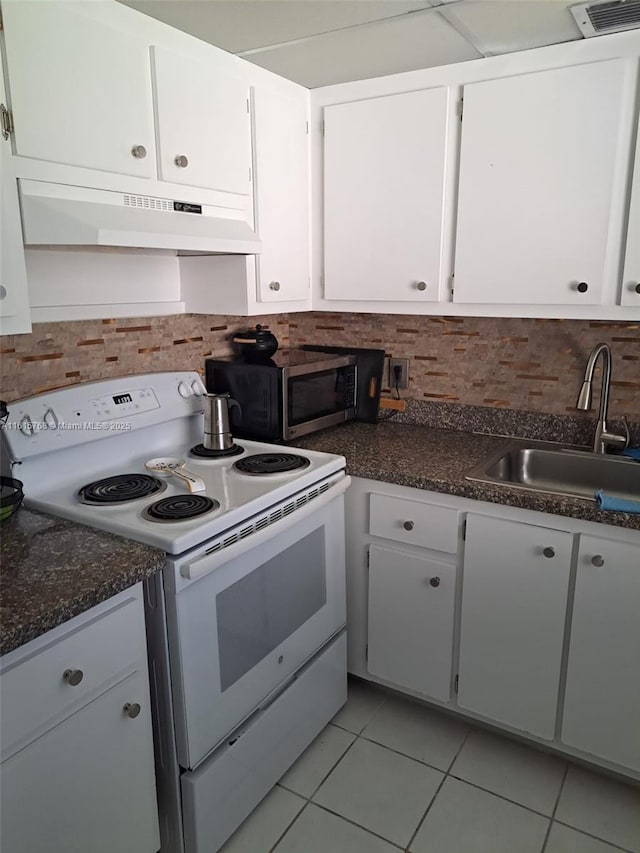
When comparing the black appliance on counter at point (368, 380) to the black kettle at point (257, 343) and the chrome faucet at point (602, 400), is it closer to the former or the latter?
the black kettle at point (257, 343)

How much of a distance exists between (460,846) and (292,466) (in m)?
1.16

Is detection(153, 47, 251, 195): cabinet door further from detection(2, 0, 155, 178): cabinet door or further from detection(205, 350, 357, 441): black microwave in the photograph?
detection(205, 350, 357, 441): black microwave


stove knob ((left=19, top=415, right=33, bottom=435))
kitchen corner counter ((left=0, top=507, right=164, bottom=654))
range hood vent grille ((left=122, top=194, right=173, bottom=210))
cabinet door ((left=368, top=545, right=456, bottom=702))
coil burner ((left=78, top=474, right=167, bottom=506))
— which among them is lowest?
cabinet door ((left=368, top=545, right=456, bottom=702))

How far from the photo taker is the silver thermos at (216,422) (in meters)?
2.09

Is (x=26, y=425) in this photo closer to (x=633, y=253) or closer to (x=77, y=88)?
(x=77, y=88)

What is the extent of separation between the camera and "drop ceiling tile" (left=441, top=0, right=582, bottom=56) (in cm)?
154

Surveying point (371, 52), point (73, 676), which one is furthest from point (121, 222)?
point (73, 676)

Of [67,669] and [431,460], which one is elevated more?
[431,460]

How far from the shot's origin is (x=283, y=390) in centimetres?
217

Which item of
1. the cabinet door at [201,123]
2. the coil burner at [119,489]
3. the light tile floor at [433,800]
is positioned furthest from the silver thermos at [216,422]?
the light tile floor at [433,800]

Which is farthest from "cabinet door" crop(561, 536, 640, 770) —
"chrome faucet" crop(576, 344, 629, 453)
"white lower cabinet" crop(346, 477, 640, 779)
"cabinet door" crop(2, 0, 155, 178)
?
"cabinet door" crop(2, 0, 155, 178)

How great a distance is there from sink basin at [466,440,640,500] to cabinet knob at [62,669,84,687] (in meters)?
1.21

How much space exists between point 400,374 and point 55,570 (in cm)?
162

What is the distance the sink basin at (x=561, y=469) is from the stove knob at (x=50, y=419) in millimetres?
1238
